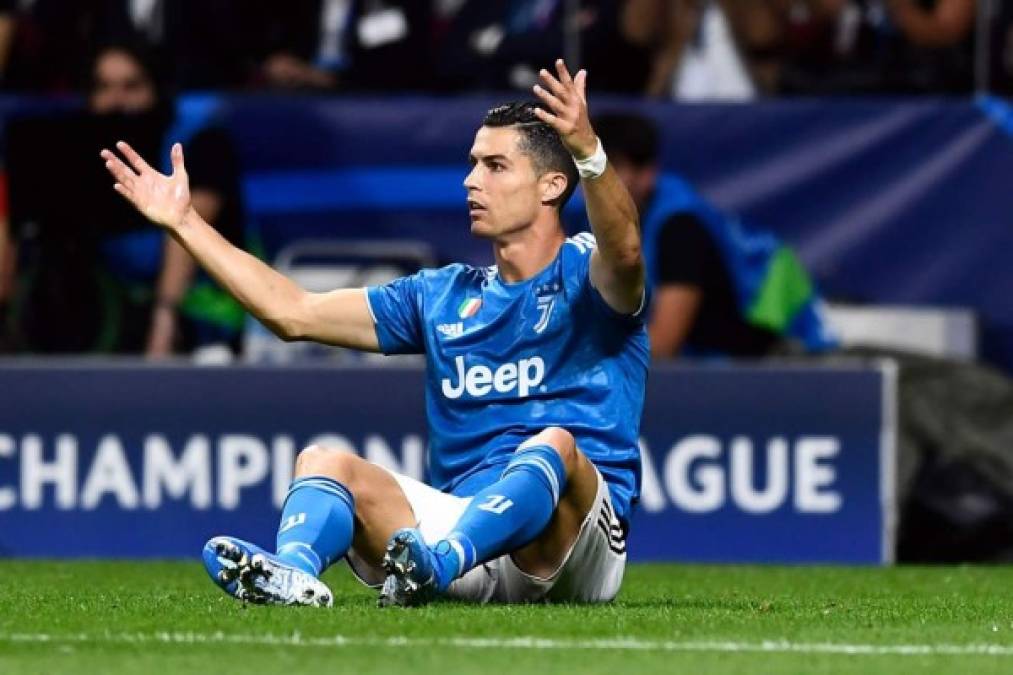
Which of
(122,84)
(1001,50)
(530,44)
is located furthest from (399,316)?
(1001,50)

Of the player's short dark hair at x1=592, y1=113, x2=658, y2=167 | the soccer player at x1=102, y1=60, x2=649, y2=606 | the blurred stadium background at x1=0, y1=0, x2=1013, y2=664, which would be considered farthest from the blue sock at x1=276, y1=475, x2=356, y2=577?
the player's short dark hair at x1=592, y1=113, x2=658, y2=167

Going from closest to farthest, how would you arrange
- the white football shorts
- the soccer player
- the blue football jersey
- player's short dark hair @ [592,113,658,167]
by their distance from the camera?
the soccer player < the white football shorts < the blue football jersey < player's short dark hair @ [592,113,658,167]

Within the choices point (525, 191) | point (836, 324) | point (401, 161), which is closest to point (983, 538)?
point (836, 324)

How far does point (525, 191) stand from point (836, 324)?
17.1ft

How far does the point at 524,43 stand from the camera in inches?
474

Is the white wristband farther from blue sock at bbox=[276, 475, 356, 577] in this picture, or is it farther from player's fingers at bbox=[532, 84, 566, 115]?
blue sock at bbox=[276, 475, 356, 577]

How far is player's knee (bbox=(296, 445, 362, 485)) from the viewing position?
A: 629 centimetres

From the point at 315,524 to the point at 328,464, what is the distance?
242 millimetres

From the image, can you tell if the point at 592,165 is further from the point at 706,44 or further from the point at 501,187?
the point at 706,44

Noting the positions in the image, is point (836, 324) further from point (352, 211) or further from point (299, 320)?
point (299, 320)

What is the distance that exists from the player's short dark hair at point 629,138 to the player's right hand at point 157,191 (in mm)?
4850

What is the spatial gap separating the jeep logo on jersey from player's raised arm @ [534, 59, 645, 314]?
345 millimetres

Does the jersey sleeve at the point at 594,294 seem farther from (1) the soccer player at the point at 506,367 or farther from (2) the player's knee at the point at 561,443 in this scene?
(2) the player's knee at the point at 561,443

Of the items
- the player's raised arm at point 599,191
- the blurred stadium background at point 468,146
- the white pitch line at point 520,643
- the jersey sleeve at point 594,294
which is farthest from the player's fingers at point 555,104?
the blurred stadium background at point 468,146
